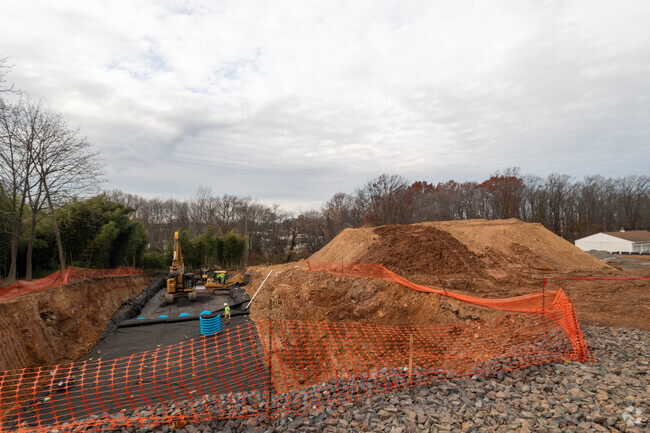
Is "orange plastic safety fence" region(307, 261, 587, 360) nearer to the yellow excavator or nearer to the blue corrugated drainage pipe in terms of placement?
the blue corrugated drainage pipe

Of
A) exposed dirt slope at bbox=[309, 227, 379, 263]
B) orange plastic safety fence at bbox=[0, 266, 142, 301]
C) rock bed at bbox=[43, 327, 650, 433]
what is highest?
exposed dirt slope at bbox=[309, 227, 379, 263]

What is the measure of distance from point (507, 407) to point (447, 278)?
10841 mm

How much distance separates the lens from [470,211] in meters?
51.8

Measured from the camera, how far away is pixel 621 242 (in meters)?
38.8

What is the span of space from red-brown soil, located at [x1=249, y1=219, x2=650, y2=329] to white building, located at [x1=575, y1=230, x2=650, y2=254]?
2764 centimetres

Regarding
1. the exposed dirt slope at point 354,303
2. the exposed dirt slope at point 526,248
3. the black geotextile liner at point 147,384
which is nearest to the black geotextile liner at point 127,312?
the black geotextile liner at point 147,384

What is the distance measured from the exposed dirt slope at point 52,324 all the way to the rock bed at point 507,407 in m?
6.94

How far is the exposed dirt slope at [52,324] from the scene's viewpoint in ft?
27.6

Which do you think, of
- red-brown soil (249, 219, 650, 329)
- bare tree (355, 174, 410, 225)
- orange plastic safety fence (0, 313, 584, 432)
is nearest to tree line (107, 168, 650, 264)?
bare tree (355, 174, 410, 225)

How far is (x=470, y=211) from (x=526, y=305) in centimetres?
4685

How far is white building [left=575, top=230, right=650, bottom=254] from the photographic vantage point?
3788 centimetres

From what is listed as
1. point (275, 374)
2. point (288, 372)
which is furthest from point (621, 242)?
point (275, 374)

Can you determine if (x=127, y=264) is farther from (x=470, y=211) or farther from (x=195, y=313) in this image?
(x=470, y=211)

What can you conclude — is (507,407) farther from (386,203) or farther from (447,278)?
(386,203)
